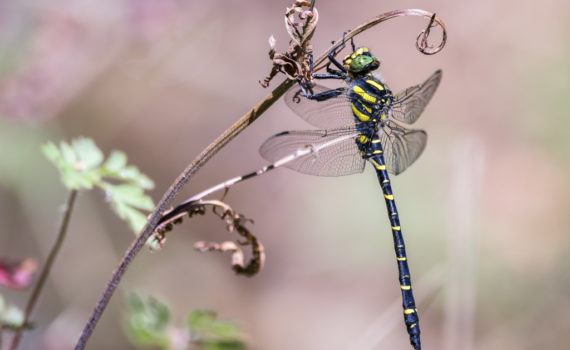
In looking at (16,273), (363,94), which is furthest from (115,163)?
(363,94)

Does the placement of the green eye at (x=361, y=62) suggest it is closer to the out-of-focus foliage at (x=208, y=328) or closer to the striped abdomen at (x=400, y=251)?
the striped abdomen at (x=400, y=251)

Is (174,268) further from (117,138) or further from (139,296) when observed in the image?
(139,296)

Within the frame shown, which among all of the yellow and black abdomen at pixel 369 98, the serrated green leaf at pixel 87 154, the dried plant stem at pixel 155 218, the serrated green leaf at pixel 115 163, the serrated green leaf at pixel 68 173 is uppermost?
the yellow and black abdomen at pixel 369 98

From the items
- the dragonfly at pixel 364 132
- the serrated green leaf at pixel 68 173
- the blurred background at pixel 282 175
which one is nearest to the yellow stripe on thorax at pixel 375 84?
the dragonfly at pixel 364 132

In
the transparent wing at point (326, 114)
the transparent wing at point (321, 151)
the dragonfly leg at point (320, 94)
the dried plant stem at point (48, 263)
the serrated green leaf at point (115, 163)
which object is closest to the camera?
the dried plant stem at point (48, 263)

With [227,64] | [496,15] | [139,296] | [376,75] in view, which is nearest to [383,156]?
[376,75]

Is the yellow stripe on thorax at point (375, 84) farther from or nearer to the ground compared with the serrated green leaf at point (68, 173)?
farther from the ground
